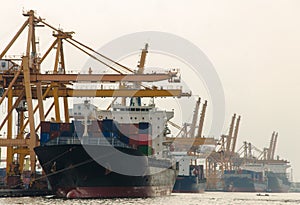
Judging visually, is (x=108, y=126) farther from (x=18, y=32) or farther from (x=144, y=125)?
(x=18, y=32)

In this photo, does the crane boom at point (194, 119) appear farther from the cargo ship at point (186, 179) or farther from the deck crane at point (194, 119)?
the cargo ship at point (186, 179)

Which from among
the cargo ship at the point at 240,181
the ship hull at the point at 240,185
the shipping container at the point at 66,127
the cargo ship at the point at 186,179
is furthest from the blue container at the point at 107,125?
the ship hull at the point at 240,185

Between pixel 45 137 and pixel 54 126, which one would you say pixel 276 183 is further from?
pixel 54 126

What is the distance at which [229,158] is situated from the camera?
15938cm

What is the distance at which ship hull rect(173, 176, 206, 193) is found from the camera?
101225 mm

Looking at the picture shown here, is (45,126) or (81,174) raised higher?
(45,126)

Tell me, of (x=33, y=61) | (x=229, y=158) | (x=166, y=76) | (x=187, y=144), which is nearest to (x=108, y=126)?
(x=166, y=76)

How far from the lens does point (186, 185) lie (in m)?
103

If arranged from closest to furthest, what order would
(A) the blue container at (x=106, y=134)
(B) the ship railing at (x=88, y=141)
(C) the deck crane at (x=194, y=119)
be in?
(B) the ship railing at (x=88, y=141) → (A) the blue container at (x=106, y=134) → (C) the deck crane at (x=194, y=119)

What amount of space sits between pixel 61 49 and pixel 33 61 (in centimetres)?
611

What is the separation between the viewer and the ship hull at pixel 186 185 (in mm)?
101225

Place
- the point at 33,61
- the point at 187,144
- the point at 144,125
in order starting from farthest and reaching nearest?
1. the point at 187,144
2. the point at 33,61
3. the point at 144,125

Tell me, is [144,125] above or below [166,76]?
below

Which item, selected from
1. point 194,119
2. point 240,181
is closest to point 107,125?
point 194,119
